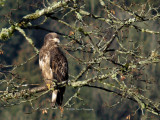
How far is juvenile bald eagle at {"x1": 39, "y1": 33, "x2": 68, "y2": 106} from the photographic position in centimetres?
778

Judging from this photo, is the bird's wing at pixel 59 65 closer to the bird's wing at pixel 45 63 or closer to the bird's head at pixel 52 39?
the bird's wing at pixel 45 63

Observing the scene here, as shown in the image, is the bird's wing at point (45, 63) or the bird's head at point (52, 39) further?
the bird's head at point (52, 39)

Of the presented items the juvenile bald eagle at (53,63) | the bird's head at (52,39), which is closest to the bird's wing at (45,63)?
the juvenile bald eagle at (53,63)

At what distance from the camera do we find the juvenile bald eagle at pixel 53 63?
25.5 ft

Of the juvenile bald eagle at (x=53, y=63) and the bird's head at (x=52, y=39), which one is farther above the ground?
the bird's head at (x=52, y=39)

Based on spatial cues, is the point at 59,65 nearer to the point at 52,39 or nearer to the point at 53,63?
the point at 53,63

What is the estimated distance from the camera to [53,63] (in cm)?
784

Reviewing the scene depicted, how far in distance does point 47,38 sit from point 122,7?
2.23 metres

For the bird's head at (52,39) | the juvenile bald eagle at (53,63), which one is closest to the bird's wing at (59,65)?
the juvenile bald eagle at (53,63)

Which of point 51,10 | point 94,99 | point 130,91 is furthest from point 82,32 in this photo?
point 94,99

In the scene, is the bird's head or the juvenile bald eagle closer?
the juvenile bald eagle

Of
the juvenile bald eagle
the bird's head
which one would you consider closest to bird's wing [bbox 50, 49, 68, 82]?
the juvenile bald eagle

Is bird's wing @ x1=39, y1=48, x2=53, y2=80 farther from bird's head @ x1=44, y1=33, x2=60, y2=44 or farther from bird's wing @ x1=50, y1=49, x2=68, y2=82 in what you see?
bird's head @ x1=44, y1=33, x2=60, y2=44

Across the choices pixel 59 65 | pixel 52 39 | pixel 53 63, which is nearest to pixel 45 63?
pixel 53 63
